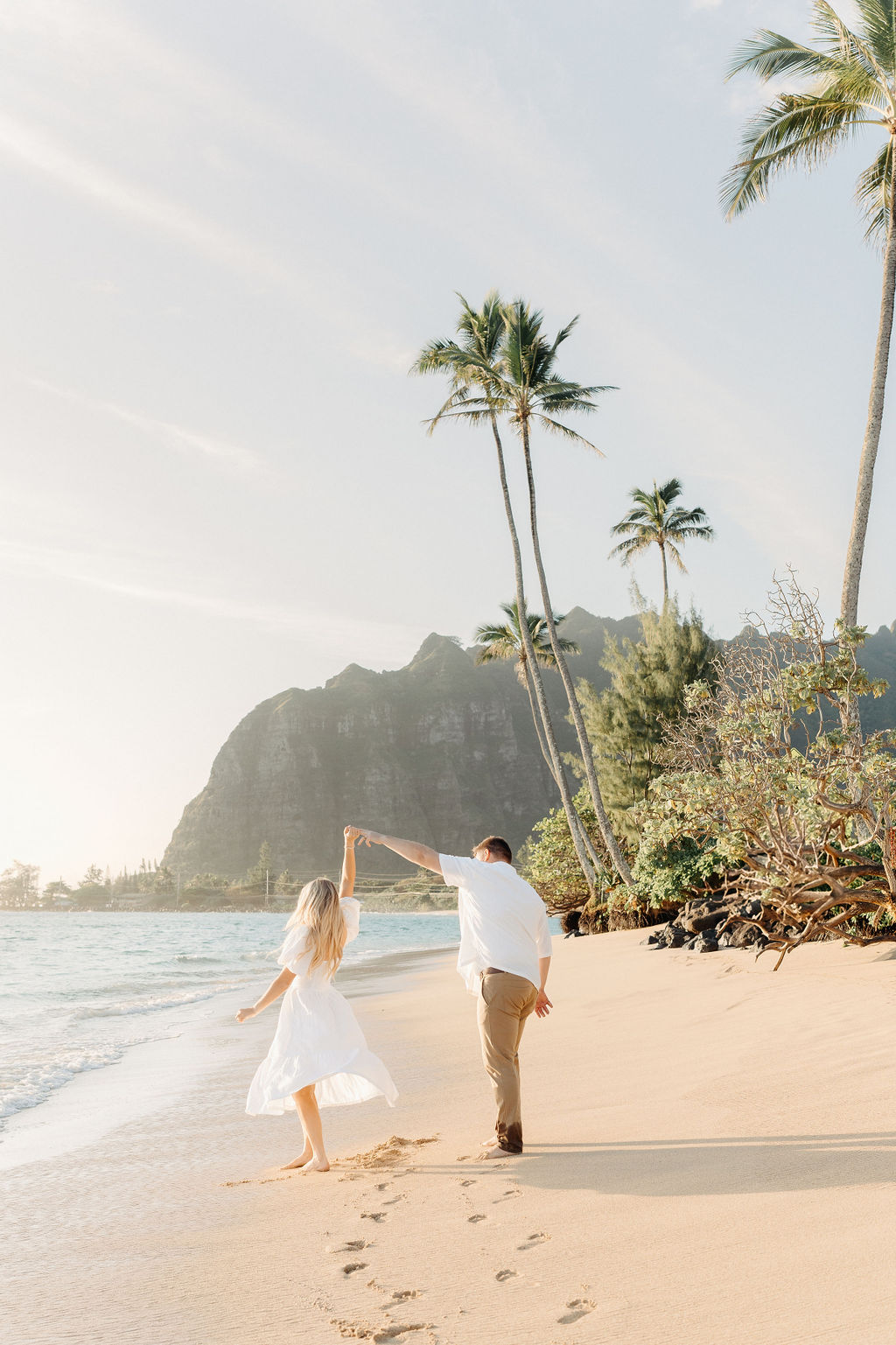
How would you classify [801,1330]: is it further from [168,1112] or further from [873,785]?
[873,785]

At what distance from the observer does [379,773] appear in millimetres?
171875

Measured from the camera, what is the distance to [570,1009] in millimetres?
10164

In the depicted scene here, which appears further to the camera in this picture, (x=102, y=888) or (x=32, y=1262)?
(x=102, y=888)

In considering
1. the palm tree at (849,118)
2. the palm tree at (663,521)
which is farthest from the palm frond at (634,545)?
the palm tree at (849,118)

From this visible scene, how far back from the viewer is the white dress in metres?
4.59

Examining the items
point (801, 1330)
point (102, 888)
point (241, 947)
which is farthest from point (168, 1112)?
point (102, 888)

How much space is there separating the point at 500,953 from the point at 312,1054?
1094 mm

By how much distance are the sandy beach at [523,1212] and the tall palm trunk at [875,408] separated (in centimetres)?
864

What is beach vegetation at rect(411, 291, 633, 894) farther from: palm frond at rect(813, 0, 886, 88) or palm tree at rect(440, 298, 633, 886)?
palm frond at rect(813, 0, 886, 88)

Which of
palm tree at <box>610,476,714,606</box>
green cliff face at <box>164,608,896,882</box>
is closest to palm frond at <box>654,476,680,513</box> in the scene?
palm tree at <box>610,476,714,606</box>

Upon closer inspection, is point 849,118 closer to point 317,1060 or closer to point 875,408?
point 875,408

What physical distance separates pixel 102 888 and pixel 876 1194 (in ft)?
699

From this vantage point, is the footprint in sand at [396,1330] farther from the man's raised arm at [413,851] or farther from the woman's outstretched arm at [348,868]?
the woman's outstretched arm at [348,868]

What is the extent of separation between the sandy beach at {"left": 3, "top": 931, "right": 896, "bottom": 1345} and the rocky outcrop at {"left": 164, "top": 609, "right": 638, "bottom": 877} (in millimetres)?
155480
